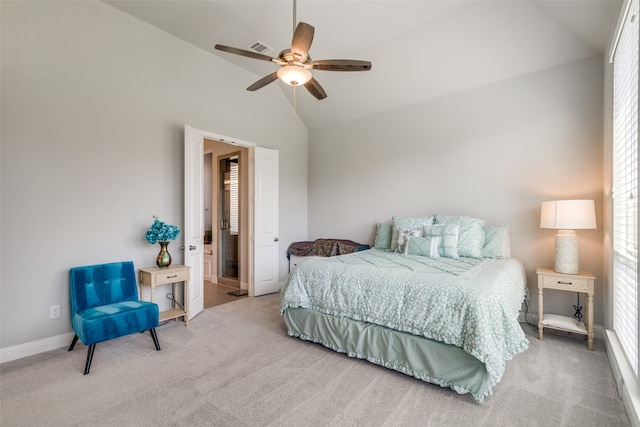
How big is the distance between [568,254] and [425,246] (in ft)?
4.22

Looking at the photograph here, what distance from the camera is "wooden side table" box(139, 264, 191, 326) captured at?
3156mm

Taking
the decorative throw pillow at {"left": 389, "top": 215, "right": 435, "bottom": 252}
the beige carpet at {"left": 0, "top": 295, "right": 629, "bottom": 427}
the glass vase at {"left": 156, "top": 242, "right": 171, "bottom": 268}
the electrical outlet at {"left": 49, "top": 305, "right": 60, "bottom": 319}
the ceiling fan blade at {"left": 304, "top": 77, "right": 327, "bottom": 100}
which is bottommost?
the beige carpet at {"left": 0, "top": 295, "right": 629, "bottom": 427}

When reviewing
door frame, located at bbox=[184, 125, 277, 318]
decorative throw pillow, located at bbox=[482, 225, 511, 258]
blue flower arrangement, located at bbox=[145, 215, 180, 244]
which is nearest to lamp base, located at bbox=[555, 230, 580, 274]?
decorative throw pillow, located at bbox=[482, 225, 511, 258]

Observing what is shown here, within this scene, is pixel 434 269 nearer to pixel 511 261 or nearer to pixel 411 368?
pixel 411 368

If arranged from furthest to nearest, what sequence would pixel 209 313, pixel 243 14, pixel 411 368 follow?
pixel 209 313 < pixel 243 14 < pixel 411 368

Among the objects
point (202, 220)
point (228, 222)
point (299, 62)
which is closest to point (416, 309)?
point (299, 62)

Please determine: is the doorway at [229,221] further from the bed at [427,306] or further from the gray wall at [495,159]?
the bed at [427,306]

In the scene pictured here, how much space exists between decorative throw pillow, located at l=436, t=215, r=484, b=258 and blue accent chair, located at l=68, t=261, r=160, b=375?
3.22 metres

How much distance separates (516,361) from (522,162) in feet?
7.10

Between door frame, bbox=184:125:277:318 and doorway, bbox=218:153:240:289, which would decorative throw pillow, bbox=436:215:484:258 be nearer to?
door frame, bbox=184:125:277:318

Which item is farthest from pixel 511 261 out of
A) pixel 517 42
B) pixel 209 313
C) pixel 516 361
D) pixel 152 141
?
pixel 152 141

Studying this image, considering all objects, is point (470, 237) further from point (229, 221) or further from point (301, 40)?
point (229, 221)

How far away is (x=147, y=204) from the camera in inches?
136

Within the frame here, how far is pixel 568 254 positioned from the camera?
286 centimetres
